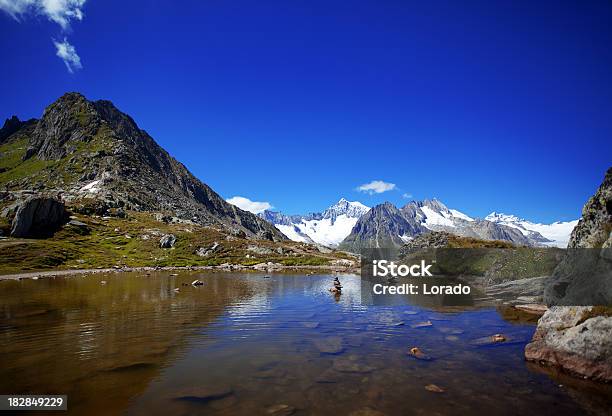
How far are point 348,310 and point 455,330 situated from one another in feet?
42.1

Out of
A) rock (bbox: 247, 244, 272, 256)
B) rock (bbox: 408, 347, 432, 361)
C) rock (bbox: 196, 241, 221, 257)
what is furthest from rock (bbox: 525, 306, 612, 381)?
rock (bbox: 196, 241, 221, 257)

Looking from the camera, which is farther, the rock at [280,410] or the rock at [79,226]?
the rock at [79,226]

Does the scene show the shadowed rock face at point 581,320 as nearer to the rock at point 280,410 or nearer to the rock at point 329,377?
the rock at point 329,377

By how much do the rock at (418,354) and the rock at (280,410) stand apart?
10.2 metres

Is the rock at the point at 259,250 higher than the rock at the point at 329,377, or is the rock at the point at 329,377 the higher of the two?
the rock at the point at 259,250

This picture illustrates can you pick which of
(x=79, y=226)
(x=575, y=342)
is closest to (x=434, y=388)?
(x=575, y=342)

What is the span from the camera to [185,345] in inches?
941

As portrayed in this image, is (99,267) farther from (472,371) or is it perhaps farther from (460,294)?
(472,371)

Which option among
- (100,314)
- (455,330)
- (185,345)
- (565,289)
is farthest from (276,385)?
(100,314)

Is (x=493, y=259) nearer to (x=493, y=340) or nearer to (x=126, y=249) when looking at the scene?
(x=493, y=340)

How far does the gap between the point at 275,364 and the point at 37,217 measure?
158614mm

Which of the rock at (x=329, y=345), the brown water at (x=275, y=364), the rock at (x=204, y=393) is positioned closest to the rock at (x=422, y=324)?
the brown water at (x=275, y=364)

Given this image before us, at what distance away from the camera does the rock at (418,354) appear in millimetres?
21250

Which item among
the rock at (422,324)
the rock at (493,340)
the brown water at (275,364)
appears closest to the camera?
the brown water at (275,364)
